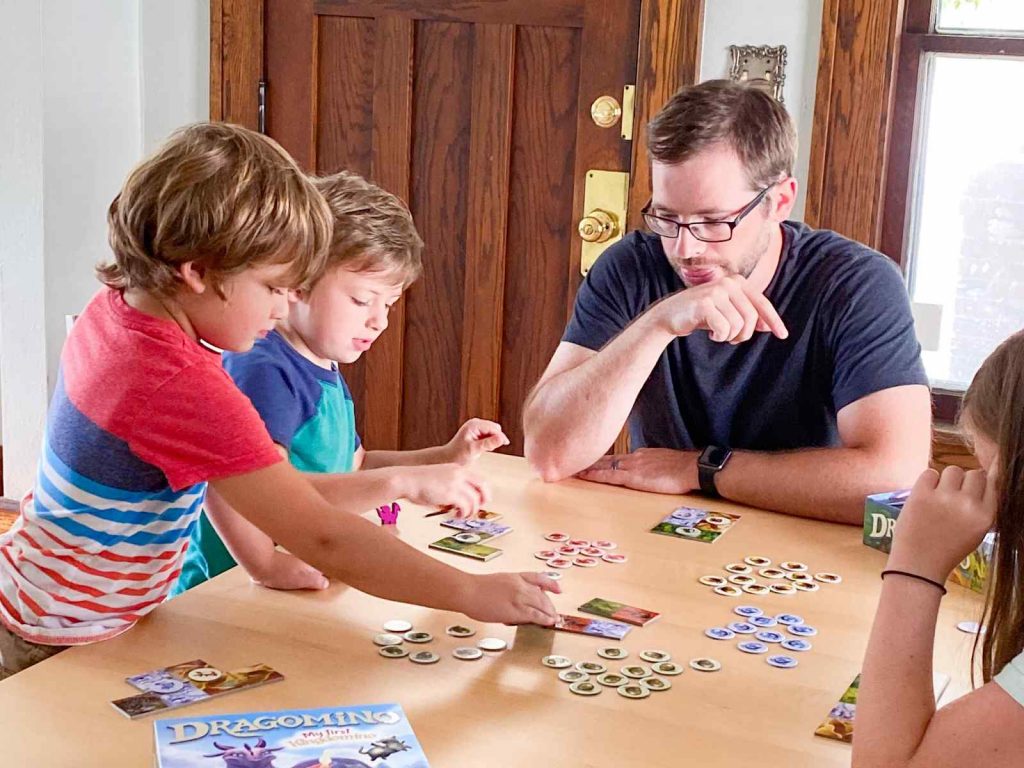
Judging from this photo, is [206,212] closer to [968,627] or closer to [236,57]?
[968,627]

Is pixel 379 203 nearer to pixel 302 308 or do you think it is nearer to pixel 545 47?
pixel 302 308

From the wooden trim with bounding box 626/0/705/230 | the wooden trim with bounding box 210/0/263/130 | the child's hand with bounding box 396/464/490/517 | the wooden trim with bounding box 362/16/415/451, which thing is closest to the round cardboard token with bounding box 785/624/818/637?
the child's hand with bounding box 396/464/490/517

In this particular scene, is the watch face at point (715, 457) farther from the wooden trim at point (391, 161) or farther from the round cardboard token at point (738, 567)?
the wooden trim at point (391, 161)

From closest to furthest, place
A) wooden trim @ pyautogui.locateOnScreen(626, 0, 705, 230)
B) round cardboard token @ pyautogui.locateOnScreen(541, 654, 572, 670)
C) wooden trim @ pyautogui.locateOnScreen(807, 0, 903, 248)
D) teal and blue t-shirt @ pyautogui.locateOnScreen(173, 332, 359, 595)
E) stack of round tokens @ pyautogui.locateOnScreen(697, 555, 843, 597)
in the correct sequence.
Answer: round cardboard token @ pyautogui.locateOnScreen(541, 654, 572, 670), stack of round tokens @ pyautogui.locateOnScreen(697, 555, 843, 597), teal and blue t-shirt @ pyautogui.locateOnScreen(173, 332, 359, 595), wooden trim @ pyautogui.locateOnScreen(807, 0, 903, 248), wooden trim @ pyautogui.locateOnScreen(626, 0, 705, 230)

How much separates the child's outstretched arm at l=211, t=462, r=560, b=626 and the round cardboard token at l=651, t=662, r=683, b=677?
0.13 m

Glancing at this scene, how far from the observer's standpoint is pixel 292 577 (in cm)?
151

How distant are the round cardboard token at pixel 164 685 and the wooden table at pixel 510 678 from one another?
0.03m

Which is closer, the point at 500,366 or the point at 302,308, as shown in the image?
the point at 302,308

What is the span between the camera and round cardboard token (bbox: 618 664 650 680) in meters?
1.31

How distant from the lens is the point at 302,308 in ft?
6.13

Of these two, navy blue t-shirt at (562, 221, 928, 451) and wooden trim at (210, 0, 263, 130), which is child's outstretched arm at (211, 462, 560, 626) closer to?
navy blue t-shirt at (562, 221, 928, 451)

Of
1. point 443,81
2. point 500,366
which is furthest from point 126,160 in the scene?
point 500,366

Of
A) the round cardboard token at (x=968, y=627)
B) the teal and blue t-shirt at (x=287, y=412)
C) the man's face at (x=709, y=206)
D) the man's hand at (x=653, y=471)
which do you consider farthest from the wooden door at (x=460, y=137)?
the round cardboard token at (x=968, y=627)

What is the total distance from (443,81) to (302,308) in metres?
1.84
